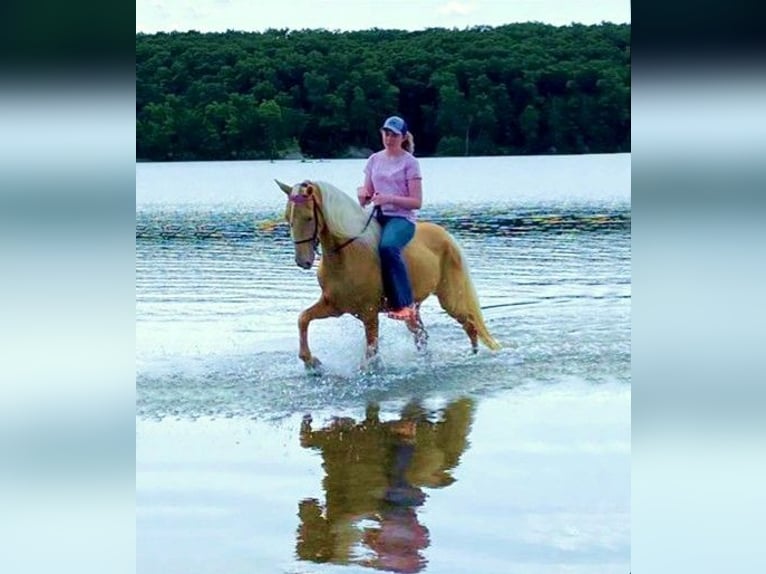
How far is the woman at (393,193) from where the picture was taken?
5566 mm

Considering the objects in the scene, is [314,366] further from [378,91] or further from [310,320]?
[378,91]

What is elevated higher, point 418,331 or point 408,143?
point 408,143

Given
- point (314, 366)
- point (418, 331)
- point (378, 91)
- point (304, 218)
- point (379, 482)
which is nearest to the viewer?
point (379, 482)

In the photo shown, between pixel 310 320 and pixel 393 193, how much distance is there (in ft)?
1.88

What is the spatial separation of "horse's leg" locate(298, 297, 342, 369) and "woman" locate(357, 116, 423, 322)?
0.24m

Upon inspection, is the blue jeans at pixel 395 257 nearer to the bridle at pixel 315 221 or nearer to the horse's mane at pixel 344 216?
the horse's mane at pixel 344 216

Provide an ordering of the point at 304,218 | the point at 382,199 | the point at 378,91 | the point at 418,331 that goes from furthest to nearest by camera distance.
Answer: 1. the point at 378,91
2. the point at 418,331
3. the point at 382,199
4. the point at 304,218

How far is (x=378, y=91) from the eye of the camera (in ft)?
21.3

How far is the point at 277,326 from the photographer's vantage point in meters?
6.41

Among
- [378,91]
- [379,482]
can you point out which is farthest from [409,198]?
[379,482]

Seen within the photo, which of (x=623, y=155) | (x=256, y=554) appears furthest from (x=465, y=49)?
(x=256, y=554)
